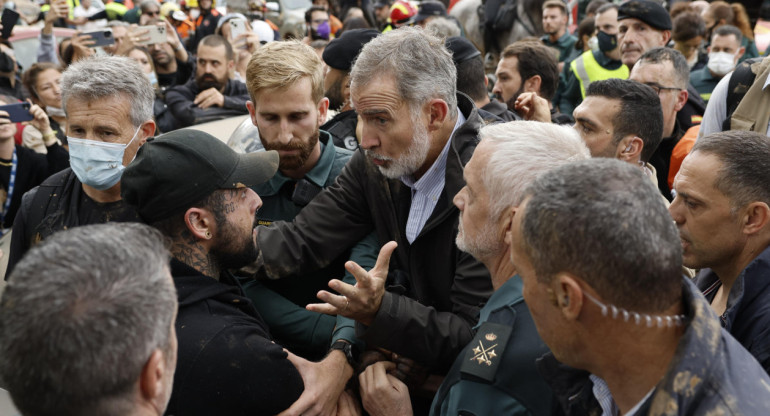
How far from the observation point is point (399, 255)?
3086mm

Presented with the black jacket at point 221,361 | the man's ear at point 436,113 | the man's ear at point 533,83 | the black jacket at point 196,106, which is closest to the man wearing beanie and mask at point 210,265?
the black jacket at point 221,361

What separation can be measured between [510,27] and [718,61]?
14.3 ft

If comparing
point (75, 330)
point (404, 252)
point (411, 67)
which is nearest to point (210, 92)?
point (411, 67)

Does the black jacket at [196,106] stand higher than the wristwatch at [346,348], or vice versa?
the wristwatch at [346,348]

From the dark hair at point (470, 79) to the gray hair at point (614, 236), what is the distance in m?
3.43

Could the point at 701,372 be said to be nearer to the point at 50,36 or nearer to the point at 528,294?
the point at 528,294

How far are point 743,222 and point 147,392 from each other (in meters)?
2.18

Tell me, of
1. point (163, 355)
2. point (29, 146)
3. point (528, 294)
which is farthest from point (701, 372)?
point (29, 146)

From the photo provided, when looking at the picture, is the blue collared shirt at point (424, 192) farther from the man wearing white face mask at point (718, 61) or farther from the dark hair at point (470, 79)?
the man wearing white face mask at point (718, 61)

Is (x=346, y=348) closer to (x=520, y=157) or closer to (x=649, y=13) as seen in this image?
(x=520, y=157)

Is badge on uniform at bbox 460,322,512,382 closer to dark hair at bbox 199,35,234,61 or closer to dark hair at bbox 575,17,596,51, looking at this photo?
dark hair at bbox 199,35,234,61

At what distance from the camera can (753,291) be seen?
2367 millimetres

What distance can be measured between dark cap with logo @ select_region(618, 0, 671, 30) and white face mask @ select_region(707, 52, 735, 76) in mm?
793

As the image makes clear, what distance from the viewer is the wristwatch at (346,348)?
2.77 metres
